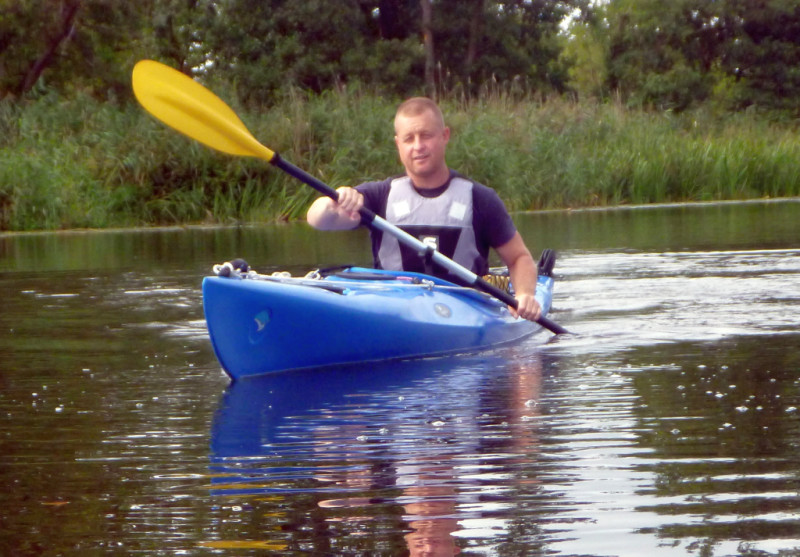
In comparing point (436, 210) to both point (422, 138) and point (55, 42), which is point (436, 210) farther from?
point (55, 42)

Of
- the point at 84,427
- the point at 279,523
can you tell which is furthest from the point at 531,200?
the point at 279,523

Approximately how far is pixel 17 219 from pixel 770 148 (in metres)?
9.04

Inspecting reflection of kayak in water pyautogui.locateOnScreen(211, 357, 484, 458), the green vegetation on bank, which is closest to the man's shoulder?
reflection of kayak in water pyautogui.locateOnScreen(211, 357, 484, 458)

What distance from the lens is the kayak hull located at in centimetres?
457

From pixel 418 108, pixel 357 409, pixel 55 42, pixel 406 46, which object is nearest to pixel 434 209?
pixel 418 108

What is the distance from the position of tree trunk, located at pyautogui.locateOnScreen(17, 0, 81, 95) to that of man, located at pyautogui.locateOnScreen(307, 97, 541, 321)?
1877cm

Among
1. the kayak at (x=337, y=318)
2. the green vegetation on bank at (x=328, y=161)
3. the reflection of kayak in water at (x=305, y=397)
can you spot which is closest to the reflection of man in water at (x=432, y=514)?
the reflection of kayak in water at (x=305, y=397)

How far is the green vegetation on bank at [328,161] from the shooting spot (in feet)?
45.6

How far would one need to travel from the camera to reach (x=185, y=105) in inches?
220

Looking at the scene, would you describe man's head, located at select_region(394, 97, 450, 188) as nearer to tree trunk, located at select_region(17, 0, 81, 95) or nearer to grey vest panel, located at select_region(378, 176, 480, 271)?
grey vest panel, located at select_region(378, 176, 480, 271)

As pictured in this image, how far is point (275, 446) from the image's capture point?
3.38 metres

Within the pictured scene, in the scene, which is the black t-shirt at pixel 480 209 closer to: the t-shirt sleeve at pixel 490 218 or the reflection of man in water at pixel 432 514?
the t-shirt sleeve at pixel 490 218

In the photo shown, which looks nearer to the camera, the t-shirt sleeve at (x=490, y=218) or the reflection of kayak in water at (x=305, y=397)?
the reflection of kayak in water at (x=305, y=397)

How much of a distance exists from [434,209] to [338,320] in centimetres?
83
